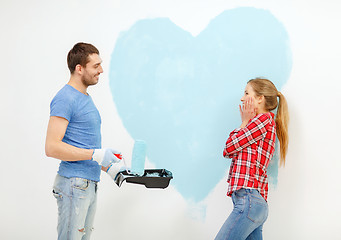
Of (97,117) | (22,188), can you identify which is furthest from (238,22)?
(22,188)

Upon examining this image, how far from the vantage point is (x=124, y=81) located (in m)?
2.07

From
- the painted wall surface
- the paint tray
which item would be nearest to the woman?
the painted wall surface

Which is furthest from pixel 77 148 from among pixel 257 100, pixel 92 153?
pixel 257 100

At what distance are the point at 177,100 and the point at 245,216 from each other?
30.9 inches

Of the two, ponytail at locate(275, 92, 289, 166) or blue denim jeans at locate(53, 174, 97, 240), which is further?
ponytail at locate(275, 92, 289, 166)

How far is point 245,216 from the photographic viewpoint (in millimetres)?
1523

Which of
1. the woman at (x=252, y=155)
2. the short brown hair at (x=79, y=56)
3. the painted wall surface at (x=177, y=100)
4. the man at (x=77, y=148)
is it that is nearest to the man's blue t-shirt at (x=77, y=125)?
the man at (x=77, y=148)

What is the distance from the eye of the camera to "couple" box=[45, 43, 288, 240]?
145 cm

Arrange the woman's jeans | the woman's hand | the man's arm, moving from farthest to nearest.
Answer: the woman's hand
the woman's jeans
the man's arm

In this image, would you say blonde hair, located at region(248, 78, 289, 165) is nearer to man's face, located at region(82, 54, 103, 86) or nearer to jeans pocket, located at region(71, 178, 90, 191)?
man's face, located at region(82, 54, 103, 86)

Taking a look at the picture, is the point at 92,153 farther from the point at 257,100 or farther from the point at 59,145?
the point at 257,100

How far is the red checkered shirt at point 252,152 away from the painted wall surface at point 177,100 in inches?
10.7

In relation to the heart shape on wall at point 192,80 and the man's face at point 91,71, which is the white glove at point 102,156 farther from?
the heart shape on wall at point 192,80

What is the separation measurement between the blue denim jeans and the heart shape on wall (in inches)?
24.4
